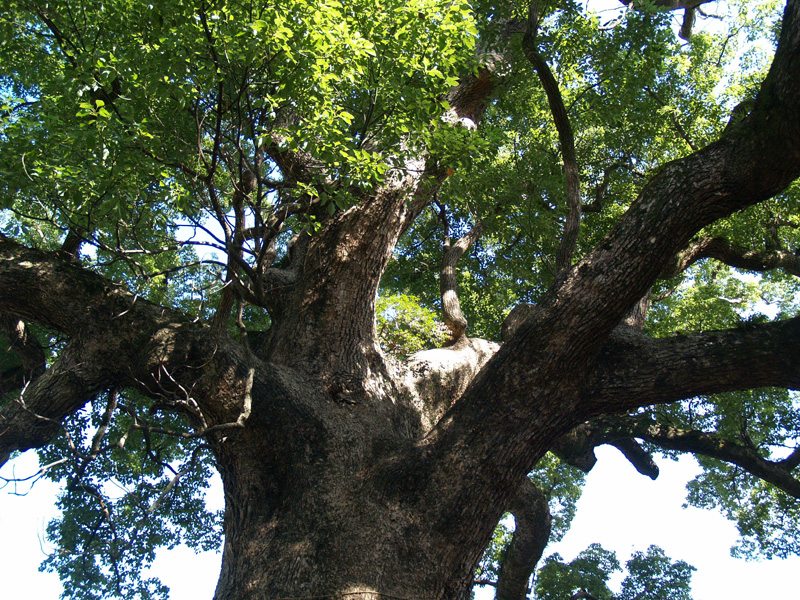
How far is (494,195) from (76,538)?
8.38 meters

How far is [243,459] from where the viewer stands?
14.3 feet

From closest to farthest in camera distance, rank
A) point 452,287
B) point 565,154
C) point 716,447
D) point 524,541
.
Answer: point 565,154, point 524,541, point 716,447, point 452,287

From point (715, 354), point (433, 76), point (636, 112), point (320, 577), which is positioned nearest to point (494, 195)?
point (636, 112)

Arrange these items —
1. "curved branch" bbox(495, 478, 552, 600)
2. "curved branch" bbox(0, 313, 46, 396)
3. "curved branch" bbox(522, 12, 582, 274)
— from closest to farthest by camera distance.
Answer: "curved branch" bbox(522, 12, 582, 274) → "curved branch" bbox(0, 313, 46, 396) → "curved branch" bbox(495, 478, 552, 600)

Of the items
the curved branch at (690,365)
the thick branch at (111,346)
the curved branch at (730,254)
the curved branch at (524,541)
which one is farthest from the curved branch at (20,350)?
the curved branch at (730,254)

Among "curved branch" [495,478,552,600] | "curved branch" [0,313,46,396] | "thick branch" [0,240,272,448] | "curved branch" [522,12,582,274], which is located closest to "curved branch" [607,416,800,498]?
"curved branch" [495,478,552,600]

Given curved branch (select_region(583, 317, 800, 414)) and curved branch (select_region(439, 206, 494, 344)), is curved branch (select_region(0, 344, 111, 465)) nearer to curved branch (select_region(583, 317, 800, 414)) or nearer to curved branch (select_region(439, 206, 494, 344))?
curved branch (select_region(583, 317, 800, 414))

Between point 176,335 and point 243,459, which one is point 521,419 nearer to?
point 243,459

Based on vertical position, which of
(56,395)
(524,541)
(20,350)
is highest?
(524,541)

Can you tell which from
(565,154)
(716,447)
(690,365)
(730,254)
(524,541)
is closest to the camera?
(690,365)

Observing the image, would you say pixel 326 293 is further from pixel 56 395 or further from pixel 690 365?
pixel 690 365

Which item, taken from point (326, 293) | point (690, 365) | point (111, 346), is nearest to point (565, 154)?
point (690, 365)

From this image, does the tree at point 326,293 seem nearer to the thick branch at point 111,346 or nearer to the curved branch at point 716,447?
the thick branch at point 111,346

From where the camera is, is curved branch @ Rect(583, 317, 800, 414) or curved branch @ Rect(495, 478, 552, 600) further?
curved branch @ Rect(495, 478, 552, 600)
